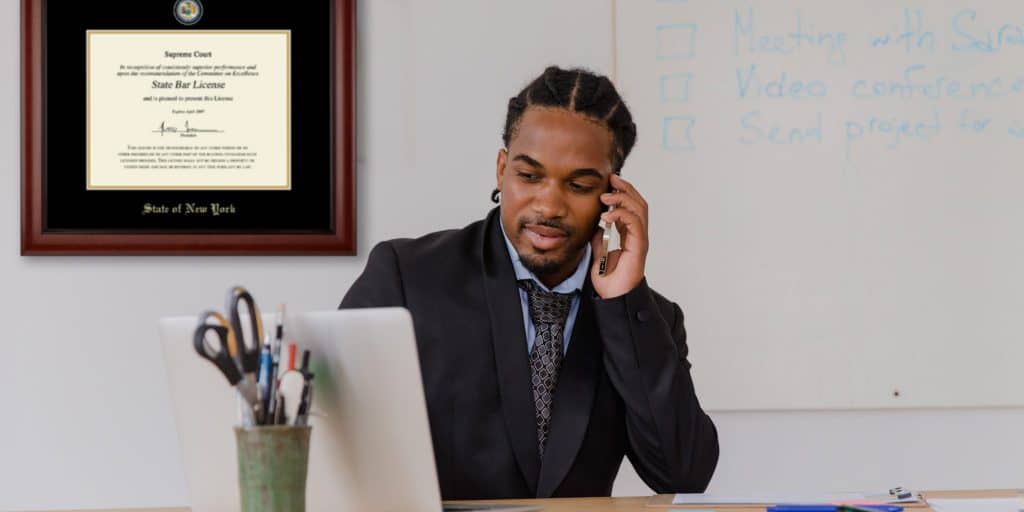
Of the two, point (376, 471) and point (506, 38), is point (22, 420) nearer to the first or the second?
point (506, 38)

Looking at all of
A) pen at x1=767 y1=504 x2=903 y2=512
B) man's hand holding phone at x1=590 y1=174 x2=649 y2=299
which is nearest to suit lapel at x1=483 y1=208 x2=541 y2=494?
man's hand holding phone at x1=590 y1=174 x2=649 y2=299

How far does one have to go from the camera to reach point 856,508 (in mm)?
1428

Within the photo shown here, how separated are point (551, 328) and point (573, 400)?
131 millimetres

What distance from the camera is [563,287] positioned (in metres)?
2.00

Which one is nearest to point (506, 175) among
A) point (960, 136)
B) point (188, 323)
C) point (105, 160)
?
point (188, 323)

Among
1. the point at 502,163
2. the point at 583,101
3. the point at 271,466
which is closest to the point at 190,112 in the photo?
the point at 502,163

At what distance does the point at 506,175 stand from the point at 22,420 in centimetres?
136

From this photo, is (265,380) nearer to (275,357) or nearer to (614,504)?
(275,357)

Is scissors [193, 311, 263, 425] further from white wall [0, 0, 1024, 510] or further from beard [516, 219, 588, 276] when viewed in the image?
white wall [0, 0, 1024, 510]

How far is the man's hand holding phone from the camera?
1.92m

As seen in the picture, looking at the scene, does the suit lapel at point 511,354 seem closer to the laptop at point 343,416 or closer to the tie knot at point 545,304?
the tie knot at point 545,304
